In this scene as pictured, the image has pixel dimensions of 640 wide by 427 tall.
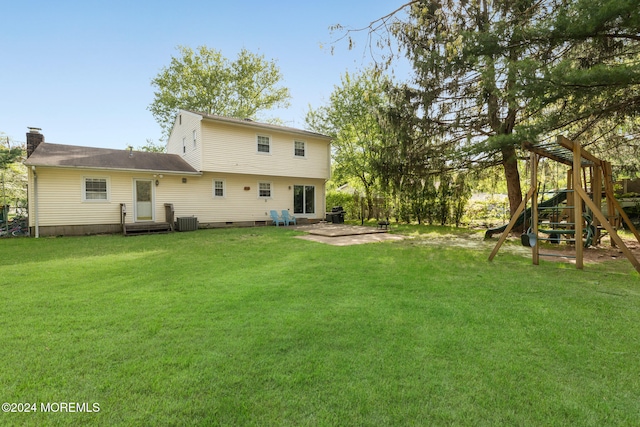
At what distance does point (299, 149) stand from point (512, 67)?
11.2 m

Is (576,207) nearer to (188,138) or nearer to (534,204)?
(534,204)

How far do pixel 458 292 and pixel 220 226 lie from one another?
12.2 m

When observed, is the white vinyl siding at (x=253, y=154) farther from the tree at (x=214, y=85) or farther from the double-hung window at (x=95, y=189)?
the tree at (x=214, y=85)

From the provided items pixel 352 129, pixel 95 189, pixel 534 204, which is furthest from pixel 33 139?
pixel 534 204

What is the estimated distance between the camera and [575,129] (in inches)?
383

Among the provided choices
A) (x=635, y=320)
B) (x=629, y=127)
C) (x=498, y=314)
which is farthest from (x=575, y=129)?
(x=498, y=314)

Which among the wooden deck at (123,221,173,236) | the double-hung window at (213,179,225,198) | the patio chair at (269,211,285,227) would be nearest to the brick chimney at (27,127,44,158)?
the wooden deck at (123,221,173,236)

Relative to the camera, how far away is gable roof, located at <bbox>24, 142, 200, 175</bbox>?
35.3ft

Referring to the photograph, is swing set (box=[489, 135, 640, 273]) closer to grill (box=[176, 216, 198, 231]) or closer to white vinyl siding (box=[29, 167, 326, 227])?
white vinyl siding (box=[29, 167, 326, 227])

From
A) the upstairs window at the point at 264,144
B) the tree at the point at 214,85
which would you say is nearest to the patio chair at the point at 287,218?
the upstairs window at the point at 264,144

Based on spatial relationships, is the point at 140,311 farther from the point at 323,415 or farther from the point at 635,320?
the point at 635,320

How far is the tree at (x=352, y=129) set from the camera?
60.0 feet

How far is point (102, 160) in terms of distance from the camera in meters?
12.0

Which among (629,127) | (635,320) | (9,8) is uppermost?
(9,8)
